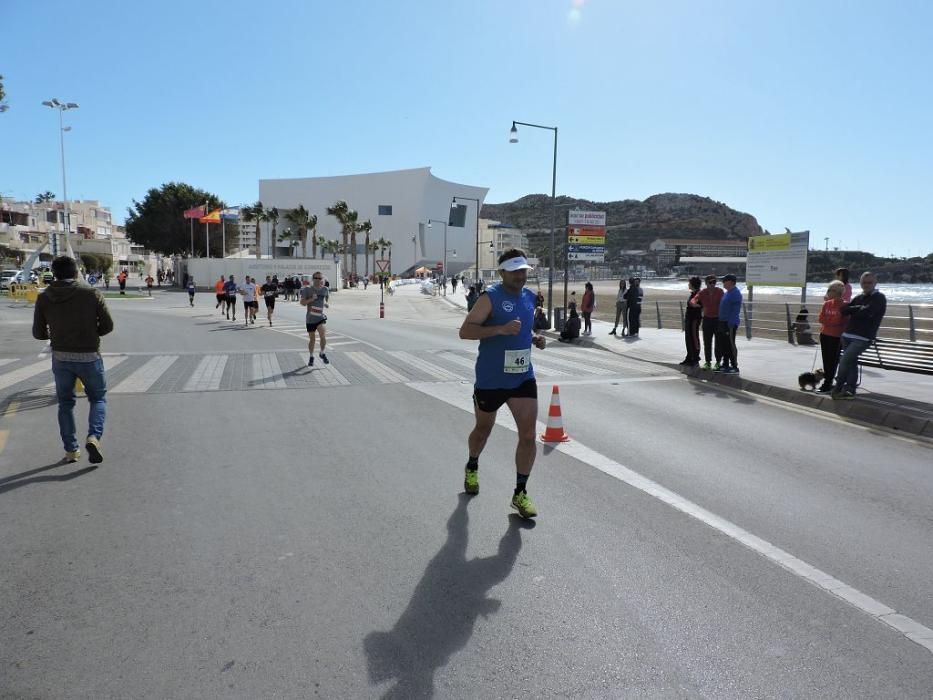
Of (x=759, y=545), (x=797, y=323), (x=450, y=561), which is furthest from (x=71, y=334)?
(x=797, y=323)

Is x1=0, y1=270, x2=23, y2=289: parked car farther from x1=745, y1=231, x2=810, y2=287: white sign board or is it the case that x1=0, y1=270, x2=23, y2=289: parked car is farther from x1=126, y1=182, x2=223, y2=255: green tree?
x1=745, y1=231, x2=810, y2=287: white sign board

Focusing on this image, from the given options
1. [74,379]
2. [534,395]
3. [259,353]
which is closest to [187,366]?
[259,353]

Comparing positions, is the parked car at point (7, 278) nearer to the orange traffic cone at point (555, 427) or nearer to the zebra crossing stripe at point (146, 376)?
the zebra crossing stripe at point (146, 376)

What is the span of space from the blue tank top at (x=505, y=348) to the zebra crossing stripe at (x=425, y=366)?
20.7 ft

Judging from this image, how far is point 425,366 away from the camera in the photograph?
1236cm

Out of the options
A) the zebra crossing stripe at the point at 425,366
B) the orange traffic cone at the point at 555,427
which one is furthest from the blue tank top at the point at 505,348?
the zebra crossing stripe at the point at 425,366

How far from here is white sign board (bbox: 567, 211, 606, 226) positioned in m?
23.8

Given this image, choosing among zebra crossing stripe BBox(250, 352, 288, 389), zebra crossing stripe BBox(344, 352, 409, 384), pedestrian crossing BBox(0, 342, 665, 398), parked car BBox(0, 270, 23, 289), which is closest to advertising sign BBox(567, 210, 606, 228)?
pedestrian crossing BBox(0, 342, 665, 398)

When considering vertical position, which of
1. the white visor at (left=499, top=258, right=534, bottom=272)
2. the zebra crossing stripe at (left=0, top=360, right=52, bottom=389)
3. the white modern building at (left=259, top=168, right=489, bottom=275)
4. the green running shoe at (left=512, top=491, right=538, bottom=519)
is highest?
the white modern building at (left=259, top=168, right=489, bottom=275)

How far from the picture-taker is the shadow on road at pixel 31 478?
5070 millimetres

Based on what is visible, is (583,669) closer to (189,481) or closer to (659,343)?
(189,481)

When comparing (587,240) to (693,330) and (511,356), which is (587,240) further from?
(511,356)

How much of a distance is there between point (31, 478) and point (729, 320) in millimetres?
10493

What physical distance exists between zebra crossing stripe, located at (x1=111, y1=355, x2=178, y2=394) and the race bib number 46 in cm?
714
